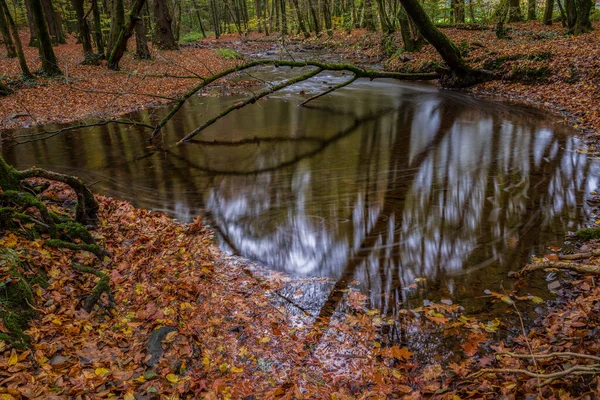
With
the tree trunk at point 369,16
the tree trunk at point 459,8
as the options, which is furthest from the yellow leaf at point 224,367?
the tree trunk at point 369,16

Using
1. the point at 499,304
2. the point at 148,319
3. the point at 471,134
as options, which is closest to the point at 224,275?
the point at 148,319

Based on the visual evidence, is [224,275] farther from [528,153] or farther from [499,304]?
[528,153]

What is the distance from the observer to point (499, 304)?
16.6 ft

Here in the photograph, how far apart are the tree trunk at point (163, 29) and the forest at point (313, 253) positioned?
17595 millimetres

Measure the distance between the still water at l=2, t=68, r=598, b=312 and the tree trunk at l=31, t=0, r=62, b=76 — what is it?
280 inches

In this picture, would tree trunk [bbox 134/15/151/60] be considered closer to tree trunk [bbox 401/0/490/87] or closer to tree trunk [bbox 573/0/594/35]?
tree trunk [bbox 401/0/490/87]

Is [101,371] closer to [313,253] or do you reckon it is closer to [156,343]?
[156,343]

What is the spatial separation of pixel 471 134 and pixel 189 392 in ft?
39.4

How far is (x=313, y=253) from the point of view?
6.76m

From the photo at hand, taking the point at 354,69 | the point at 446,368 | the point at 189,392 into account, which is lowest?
the point at 446,368

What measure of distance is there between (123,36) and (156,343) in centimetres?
2372

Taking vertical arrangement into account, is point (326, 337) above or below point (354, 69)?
below

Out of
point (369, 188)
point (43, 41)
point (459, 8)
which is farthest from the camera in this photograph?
point (459, 8)

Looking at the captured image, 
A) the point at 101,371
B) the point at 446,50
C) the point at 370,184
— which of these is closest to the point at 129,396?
the point at 101,371
